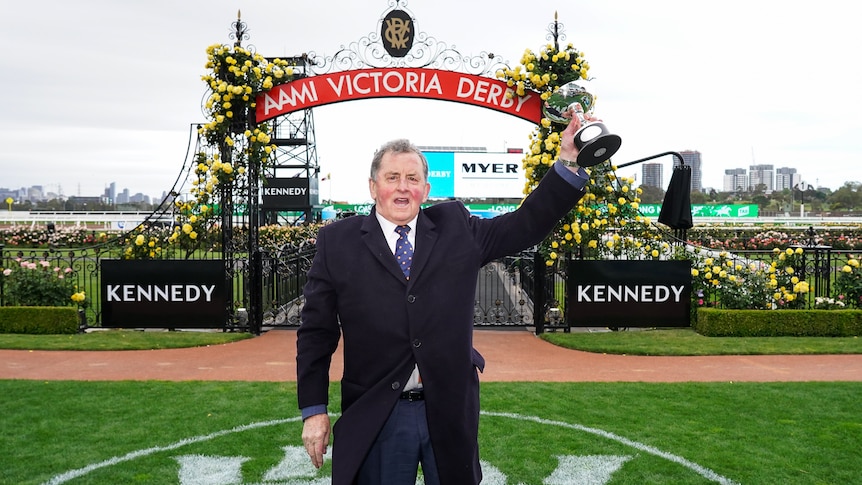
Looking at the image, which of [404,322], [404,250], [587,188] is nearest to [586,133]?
[404,250]

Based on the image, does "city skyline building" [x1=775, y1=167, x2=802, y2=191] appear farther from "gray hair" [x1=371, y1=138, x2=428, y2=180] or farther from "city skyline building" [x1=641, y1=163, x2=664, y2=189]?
"gray hair" [x1=371, y1=138, x2=428, y2=180]

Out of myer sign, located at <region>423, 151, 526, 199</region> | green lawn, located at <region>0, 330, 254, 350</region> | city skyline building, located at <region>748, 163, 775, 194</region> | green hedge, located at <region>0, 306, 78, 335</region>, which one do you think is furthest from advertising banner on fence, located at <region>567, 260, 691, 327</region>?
city skyline building, located at <region>748, 163, 775, 194</region>

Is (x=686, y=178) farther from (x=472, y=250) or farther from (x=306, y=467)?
(x=472, y=250)

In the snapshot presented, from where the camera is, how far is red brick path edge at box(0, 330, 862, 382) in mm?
8234

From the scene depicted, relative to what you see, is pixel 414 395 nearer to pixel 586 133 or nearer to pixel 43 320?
pixel 586 133

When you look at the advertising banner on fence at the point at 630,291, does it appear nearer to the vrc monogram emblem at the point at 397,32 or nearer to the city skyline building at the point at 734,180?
the vrc monogram emblem at the point at 397,32

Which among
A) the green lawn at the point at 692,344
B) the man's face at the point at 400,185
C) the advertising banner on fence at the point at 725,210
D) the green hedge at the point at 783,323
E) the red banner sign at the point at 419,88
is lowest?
the green lawn at the point at 692,344

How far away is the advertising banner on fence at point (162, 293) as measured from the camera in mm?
10875

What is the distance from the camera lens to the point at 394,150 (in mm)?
2857

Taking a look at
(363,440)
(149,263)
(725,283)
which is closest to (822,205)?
(725,283)

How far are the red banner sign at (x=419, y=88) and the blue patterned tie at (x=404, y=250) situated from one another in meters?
8.11

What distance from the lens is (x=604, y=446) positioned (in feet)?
18.9

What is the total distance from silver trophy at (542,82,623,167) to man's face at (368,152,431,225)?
622 millimetres

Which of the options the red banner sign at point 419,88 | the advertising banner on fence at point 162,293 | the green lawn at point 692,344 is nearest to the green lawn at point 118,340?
the advertising banner on fence at point 162,293
